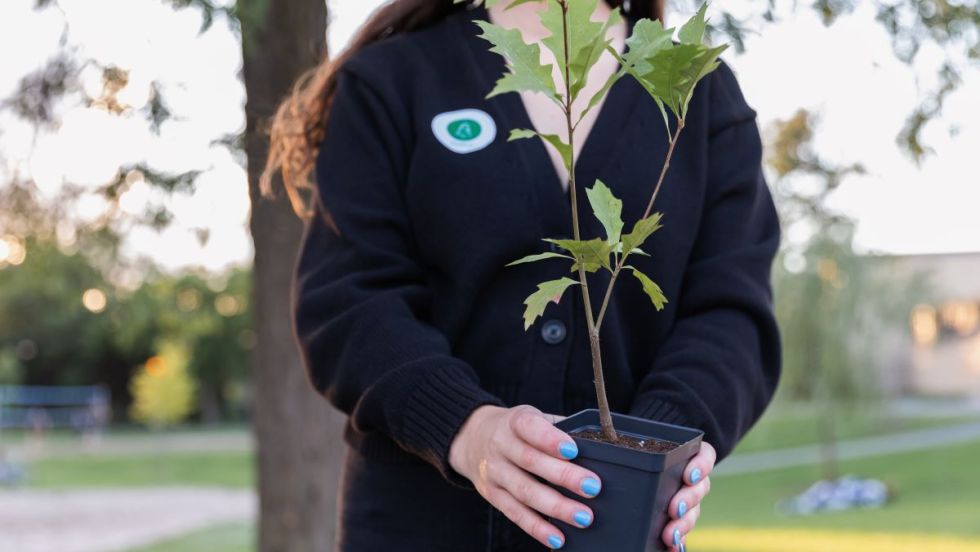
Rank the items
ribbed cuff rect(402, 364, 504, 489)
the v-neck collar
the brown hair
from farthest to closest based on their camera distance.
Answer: the brown hair → the v-neck collar → ribbed cuff rect(402, 364, 504, 489)

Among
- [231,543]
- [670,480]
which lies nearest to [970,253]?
[231,543]

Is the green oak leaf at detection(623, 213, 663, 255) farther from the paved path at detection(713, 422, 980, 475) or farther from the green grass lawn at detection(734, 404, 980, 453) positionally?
the green grass lawn at detection(734, 404, 980, 453)

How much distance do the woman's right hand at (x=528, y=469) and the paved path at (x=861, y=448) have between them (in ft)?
79.5

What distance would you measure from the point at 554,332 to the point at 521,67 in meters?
0.51

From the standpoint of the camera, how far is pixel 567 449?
3.34ft

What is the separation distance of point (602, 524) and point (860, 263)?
711 inches

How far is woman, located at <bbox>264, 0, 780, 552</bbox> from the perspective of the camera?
53.1 inches

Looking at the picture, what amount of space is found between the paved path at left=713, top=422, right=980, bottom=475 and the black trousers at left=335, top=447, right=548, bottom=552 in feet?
78.7

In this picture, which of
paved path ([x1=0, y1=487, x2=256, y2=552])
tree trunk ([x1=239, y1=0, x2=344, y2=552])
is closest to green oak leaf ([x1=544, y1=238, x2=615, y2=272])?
tree trunk ([x1=239, y1=0, x2=344, y2=552])

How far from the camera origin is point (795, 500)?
20516 mm

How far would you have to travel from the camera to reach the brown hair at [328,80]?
1664 millimetres

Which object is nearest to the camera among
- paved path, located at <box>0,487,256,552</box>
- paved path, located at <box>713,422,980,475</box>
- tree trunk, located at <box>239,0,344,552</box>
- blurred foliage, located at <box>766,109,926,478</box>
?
tree trunk, located at <box>239,0,344,552</box>

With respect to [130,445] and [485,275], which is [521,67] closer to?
[485,275]

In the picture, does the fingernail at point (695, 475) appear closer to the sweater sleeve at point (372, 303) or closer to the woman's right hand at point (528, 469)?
the woman's right hand at point (528, 469)
